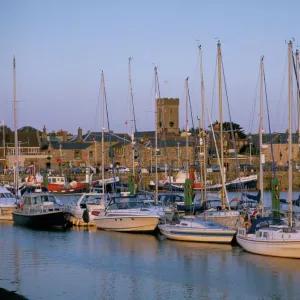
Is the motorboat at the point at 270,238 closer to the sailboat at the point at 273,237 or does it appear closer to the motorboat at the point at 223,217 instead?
the sailboat at the point at 273,237

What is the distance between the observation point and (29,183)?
72812 millimetres

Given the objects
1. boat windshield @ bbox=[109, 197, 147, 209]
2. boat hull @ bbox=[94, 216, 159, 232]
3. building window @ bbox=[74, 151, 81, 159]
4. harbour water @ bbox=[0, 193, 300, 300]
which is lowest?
harbour water @ bbox=[0, 193, 300, 300]

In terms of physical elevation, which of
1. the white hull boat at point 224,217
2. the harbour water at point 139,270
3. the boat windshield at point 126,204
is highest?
the boat windshield at point 126,204

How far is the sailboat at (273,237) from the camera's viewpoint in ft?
92.4

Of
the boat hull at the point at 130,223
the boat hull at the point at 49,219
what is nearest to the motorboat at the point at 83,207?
the boat hull at the point at 49,219

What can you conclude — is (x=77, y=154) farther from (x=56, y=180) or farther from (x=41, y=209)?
(x=41, y=209)

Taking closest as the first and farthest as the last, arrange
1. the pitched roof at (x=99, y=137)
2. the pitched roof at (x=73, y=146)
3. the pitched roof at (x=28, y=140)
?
the pitched roof at (x=99, y=137), the pitched roof at (x=73, y=146), the pitched roof at (x=28, y=140)

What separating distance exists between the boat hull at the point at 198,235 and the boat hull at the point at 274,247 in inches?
98.8

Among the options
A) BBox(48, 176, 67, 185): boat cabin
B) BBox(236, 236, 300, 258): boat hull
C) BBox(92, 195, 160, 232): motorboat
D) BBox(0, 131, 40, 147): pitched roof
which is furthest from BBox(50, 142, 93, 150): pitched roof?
BBox(236, 236, 300, 258): boat hull

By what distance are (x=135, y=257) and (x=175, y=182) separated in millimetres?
45430

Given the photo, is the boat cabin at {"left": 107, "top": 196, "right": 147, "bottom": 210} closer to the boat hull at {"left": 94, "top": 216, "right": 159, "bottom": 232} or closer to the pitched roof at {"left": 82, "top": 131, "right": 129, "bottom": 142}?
the boat hull at {"left": 94, "top": 216, "right": 159, "bottom": 232}

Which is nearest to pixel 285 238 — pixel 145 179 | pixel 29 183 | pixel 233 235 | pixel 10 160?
pixel 233 235

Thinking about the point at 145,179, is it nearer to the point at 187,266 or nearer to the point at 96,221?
the point at 96,221

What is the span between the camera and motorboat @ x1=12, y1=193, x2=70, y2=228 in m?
41.4
